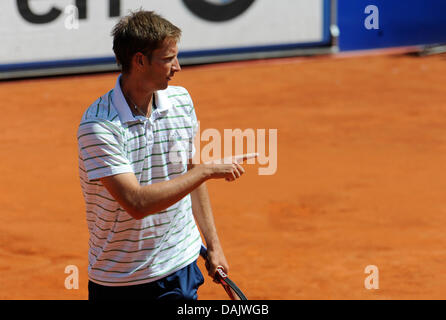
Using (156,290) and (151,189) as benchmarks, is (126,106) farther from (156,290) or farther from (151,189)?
(156,290)

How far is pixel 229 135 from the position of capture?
10.2m

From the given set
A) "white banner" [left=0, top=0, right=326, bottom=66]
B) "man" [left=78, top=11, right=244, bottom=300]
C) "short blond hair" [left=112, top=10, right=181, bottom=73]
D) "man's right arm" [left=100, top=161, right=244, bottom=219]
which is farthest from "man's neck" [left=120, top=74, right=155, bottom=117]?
"white banner" [left=0, top=0, right=326, bottom=66]

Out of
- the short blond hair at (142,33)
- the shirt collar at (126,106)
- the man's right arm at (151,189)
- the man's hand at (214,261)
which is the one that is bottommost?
the man's hand at (214,261)

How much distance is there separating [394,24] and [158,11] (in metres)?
4.38

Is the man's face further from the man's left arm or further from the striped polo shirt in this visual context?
the man's left arm

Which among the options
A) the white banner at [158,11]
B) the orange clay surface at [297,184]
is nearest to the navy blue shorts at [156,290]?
the orange clay surface at [297,184]

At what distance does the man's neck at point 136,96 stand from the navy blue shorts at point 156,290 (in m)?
0.73

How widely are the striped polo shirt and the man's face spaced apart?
5.3 inches

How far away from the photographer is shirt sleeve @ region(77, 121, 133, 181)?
3031mm

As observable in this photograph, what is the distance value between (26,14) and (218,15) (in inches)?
129

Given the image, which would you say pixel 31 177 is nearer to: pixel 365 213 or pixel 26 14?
pixel 365 213

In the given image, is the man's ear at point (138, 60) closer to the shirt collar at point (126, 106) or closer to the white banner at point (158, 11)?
Result: the shirt collar at point (126, 106)

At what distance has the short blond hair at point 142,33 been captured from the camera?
309 centimetres

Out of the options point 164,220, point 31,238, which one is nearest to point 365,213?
point 31,238
